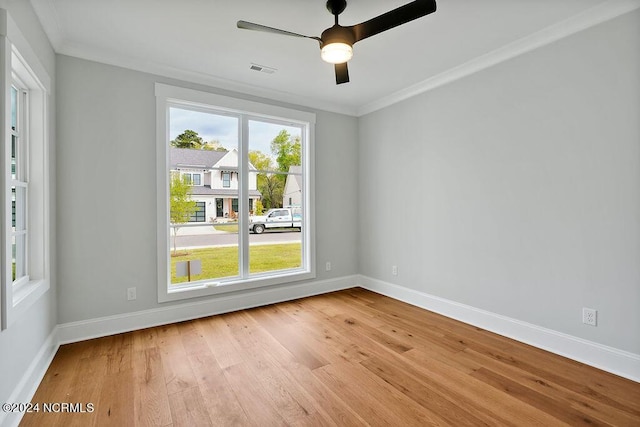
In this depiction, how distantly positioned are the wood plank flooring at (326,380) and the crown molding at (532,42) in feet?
8.54

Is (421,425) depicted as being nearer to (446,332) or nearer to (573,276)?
(446,332)

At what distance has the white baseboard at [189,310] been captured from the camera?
283 cm

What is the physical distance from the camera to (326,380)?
218 cm

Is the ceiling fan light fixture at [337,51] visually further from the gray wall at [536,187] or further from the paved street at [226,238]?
the paved street at [226,238]

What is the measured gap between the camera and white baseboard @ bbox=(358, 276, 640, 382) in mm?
2232

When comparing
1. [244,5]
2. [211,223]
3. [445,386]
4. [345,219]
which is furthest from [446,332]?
[244,5]

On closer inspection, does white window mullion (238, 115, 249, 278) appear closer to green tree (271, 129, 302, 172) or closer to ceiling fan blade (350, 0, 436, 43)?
green tree (271, 129, 302, 172)

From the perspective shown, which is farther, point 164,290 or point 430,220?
point 430,220

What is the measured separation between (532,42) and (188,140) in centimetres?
347

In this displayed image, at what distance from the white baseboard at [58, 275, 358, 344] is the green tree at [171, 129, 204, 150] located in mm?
1745

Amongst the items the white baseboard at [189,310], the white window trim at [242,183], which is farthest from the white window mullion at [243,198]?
the white baseboard at [189,310]

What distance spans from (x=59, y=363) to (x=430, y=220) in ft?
12.2

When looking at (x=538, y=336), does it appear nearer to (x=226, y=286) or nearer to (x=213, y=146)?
(x=226, y=286)

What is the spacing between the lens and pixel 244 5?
7.28ft
